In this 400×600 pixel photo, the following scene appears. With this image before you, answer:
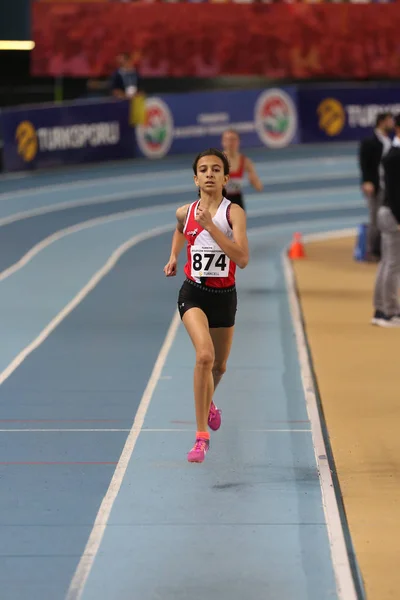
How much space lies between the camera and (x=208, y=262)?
28.4ft

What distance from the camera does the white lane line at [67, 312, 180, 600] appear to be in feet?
21.4

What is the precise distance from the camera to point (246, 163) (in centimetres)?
1566

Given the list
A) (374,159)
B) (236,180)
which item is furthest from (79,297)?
(374,159)

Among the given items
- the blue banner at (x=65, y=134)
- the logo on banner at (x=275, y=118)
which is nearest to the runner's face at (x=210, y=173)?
the blue banner at (x=65, y=134)

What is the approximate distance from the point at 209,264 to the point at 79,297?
7.65m

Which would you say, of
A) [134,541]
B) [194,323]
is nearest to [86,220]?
[194,323]

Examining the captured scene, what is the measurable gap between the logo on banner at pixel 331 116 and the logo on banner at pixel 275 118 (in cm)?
84

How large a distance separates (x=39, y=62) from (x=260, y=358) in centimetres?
2116

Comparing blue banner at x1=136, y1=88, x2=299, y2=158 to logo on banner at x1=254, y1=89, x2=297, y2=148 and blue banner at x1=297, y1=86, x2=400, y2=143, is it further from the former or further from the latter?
blue banner at x1=297, y1=86, x2=400, y2=143

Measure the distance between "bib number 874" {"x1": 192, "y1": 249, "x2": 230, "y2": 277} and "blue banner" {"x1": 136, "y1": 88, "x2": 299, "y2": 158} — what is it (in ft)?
68.1

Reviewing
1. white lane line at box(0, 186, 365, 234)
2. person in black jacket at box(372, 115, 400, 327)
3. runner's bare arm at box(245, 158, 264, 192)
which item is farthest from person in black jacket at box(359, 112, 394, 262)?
white lane line at box(0, 186, 365, 234)

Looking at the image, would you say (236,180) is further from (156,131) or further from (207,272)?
(156,131)

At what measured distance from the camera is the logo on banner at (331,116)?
32938 mm

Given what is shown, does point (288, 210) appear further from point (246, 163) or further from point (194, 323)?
point (194, 323)
